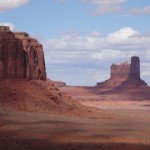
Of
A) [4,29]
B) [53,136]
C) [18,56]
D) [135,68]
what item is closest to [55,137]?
[53,136]

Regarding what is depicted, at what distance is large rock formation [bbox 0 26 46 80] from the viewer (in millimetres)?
53781

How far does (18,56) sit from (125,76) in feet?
316

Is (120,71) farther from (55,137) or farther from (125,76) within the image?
(55,137)

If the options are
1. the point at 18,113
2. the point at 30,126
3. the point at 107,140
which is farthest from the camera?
the point at 18,113

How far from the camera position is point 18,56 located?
54.9m

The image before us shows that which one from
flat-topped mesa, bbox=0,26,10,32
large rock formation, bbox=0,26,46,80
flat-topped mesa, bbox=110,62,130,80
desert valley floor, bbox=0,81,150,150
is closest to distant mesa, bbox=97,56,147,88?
flat-topped mesa, bbox=110,62,130,80

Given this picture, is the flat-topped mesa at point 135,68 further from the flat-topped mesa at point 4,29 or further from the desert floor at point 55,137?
the desert floor at point 55,137

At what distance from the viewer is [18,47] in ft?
180

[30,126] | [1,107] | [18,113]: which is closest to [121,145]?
[30,126]

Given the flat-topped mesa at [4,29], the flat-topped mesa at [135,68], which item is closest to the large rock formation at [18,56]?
the flat-topped mesa at [4,29]

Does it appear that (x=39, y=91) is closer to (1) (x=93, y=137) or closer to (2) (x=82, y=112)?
(2) (x=82, y=112)

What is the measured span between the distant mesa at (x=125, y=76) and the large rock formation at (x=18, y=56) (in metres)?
85.0

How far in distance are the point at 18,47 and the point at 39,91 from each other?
5.24m

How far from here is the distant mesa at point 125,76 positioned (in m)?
142
